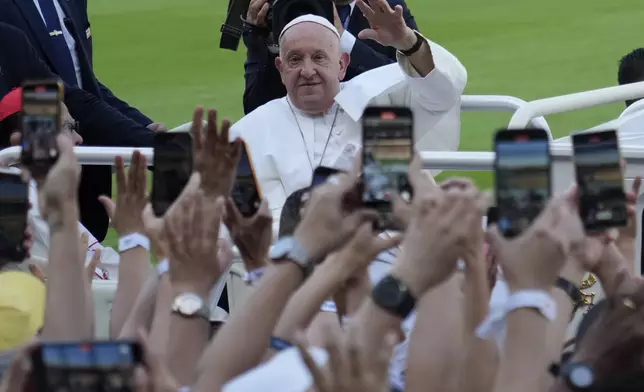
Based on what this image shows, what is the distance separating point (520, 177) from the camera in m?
2.21

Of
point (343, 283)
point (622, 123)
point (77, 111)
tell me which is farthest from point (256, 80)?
point (343, 283)

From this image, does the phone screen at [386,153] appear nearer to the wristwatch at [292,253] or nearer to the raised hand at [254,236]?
the wristwatch at [292,253]

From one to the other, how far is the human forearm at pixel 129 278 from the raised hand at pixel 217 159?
0.47 meters

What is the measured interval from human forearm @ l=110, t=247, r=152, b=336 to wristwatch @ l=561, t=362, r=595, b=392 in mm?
1347

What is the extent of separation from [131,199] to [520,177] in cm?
111

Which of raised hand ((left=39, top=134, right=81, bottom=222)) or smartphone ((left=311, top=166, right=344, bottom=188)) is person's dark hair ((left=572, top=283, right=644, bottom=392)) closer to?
smartphone ((left=311, top=166, right=344, bottom=188))

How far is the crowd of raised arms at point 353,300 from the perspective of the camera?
6.15ft

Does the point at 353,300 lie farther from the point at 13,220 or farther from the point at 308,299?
the point at 13,220

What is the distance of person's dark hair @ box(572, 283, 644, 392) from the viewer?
187cm

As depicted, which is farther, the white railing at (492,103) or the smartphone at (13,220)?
the white railing at (492,103)

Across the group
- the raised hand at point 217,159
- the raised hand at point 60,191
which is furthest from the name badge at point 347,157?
the raised hand at point 60,191

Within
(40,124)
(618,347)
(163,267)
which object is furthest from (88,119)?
(618,347)

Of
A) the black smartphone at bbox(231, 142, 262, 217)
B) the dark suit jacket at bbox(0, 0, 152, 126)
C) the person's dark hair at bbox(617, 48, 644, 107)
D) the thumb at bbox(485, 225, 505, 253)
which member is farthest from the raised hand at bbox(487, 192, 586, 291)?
the person's dark hair at bbox(617, 48, 644, 107)

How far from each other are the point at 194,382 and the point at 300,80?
2334 mm
